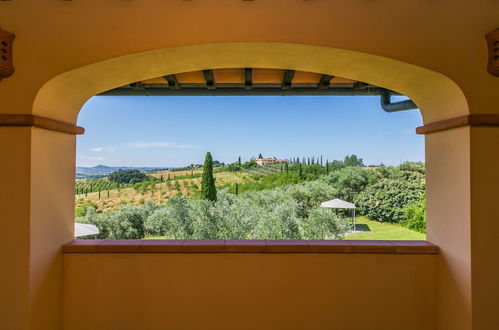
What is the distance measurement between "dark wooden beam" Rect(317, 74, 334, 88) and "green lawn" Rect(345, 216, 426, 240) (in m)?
7.49

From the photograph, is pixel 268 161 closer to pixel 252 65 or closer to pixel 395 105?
pixel 395 105

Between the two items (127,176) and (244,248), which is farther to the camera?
(127,176)

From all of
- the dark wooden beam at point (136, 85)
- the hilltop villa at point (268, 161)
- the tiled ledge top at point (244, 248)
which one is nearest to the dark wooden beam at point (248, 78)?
the dark wooden beam at point (136, 85)

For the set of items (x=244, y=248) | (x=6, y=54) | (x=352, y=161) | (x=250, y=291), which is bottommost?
(x=250, y=291)

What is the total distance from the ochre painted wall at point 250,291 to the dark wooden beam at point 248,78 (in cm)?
183

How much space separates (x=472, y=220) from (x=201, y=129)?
1913 cm

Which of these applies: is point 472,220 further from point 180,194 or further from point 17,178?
point 180,194

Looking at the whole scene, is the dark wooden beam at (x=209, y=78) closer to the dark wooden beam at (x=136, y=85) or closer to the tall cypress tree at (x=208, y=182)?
the dark wooden beam at (x=136, y=85)

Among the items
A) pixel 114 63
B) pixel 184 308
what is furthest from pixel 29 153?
pixel 184 308

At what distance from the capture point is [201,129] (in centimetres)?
2014

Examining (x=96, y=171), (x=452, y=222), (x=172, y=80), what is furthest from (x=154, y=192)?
(x=452, y=222)

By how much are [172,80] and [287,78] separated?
1276 millimetres

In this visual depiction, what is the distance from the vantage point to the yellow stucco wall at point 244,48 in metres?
2.00

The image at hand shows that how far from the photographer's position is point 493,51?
1986 mm
